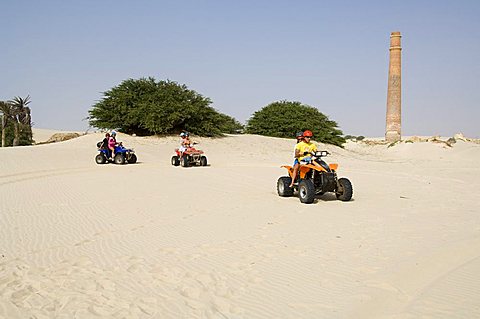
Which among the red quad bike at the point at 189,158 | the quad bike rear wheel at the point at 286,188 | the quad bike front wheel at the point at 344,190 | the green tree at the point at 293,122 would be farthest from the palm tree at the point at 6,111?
the quad bike front wheel at the point at 344,190

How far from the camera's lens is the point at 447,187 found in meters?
13.9

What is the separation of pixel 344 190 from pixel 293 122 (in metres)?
30.9

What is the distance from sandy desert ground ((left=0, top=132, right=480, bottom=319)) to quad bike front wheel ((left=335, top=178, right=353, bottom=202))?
0.16 m

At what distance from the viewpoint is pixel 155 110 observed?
1224 inches

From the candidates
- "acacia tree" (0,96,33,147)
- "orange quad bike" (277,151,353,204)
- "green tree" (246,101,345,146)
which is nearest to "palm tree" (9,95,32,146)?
"acacia tree" (0,96,33,147)

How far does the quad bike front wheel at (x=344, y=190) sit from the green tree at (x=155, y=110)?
71.0ft

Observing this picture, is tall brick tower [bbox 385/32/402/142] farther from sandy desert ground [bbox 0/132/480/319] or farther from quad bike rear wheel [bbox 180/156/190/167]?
sandy desert ground [bbox 0/132/480/319]

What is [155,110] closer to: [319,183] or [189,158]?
[189,158]

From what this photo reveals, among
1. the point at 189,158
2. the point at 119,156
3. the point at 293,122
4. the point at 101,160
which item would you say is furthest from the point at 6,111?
the point at 189,158

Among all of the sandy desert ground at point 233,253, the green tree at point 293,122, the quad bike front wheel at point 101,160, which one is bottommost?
the sandy desert ground at point 233,253

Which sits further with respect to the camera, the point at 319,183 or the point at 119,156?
the point at 119,156

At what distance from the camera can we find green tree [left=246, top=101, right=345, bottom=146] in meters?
40.3

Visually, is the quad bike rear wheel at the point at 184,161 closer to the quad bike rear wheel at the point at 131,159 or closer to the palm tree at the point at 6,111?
the quad bike rear wheel at the point at 131,159

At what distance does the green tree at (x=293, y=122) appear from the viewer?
132 ft
